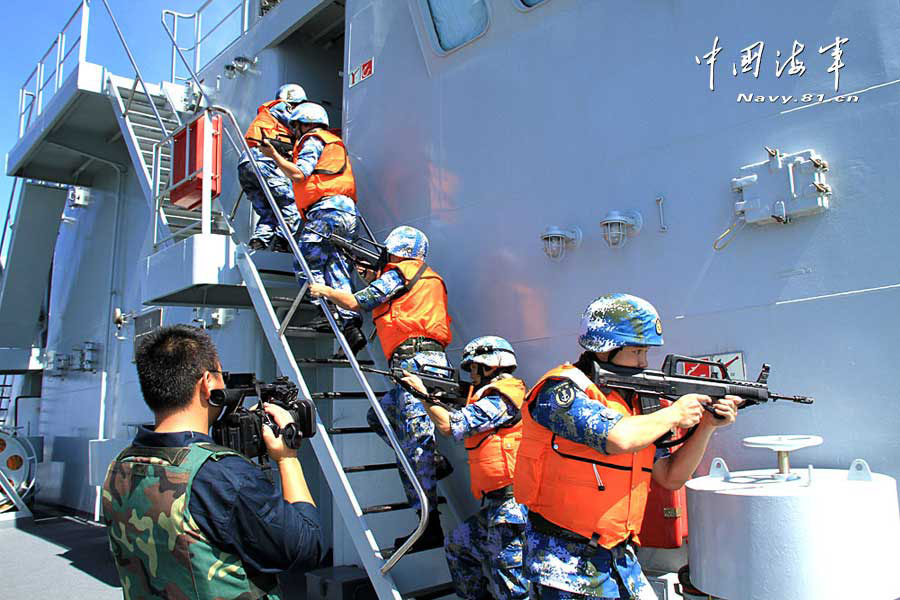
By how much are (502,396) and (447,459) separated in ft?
3.64

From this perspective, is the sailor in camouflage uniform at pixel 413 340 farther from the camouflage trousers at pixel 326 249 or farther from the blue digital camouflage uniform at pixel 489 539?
the camouflage trousers at pixel 326 249

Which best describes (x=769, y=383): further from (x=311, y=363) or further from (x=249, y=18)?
(x=249, y=18)

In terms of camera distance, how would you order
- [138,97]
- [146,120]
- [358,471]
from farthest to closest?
1. [138,97]
2. [146,120]
3. [358,471]

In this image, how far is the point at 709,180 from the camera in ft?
12.0

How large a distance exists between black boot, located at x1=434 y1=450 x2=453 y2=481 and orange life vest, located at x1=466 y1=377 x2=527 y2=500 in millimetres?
575

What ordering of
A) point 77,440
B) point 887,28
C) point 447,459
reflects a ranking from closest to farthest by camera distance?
point 887,28 → point 447,459 → point 77,440

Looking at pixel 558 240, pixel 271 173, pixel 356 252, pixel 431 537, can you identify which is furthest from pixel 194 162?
pixel 431 537

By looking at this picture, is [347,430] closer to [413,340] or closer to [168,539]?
[413,340]

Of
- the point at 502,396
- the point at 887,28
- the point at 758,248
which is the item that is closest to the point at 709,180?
the point at 758,248

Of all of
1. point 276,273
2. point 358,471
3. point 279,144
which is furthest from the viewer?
point 276,273

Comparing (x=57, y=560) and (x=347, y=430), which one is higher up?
(x=347, y=430)

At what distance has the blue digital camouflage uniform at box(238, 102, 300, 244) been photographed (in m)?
6.05

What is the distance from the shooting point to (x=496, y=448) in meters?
3.85

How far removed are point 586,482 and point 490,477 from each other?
1411 millimetres
